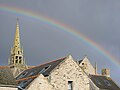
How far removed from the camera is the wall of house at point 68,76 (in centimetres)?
4213

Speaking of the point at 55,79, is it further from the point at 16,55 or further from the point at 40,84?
the point at 16,55

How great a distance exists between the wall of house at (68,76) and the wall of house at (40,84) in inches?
74.0

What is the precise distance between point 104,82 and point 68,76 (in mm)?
16076

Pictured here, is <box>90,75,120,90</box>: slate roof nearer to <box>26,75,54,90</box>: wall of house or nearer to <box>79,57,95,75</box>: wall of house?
<box>79,57,95,75</box>: wall of house

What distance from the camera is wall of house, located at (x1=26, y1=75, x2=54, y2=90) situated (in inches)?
1512

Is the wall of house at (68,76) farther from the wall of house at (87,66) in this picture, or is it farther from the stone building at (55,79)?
the wall of house at (87,66)

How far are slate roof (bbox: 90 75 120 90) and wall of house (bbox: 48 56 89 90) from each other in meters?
10.3

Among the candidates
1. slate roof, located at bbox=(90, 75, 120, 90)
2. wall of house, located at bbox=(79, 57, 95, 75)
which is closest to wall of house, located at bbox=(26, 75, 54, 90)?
slate roof, located at bbox=(90, 75, 120, 90)

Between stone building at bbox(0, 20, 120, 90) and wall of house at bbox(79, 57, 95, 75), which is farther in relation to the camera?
wall of house at bbox(79, 57, 95, 75)

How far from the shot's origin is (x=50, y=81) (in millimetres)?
41406

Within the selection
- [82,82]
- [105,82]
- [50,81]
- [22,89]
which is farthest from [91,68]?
[22,89]

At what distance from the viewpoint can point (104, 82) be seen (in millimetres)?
57531

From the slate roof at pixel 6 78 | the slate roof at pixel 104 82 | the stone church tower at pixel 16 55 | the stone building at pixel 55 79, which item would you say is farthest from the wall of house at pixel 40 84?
the stone church tower at pixel 16 55

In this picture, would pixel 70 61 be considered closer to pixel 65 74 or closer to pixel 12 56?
pixel 65 74
